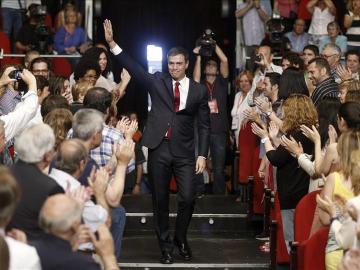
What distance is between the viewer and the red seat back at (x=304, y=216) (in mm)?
7809

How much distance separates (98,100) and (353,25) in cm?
629

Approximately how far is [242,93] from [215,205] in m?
2.02

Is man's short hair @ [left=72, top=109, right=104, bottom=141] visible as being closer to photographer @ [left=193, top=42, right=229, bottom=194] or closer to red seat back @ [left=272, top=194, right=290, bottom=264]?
red seat back @ [left=272, top=194, right=290, bottom=264]

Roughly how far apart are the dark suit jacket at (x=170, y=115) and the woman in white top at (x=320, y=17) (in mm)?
5361

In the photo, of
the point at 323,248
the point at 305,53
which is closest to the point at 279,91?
the point at 305,53

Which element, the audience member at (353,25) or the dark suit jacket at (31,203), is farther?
the audience member at (353,25)

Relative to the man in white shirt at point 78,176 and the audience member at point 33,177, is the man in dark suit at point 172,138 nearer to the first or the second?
the man in white shirt at point 78,176

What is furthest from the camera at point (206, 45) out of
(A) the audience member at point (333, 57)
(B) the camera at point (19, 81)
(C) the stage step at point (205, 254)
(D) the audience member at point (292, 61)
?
(B) the camera at point (19, 81)

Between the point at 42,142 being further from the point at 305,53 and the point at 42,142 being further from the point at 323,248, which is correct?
the point at 305,53

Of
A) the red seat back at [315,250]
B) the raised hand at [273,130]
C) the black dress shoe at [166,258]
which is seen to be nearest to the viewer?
the red seat back at [315,250]

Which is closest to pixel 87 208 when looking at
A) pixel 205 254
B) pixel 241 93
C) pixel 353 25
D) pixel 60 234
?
pixel 60 234

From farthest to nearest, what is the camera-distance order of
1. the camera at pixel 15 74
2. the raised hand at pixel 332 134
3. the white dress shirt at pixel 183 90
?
the white dress shirt at pixel 183 90, the camera at pixel 15 74, the raised hand at pixel 332 134

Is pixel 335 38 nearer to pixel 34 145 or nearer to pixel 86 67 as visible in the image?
pixel 86 67

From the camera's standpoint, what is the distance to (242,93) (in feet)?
42.0
